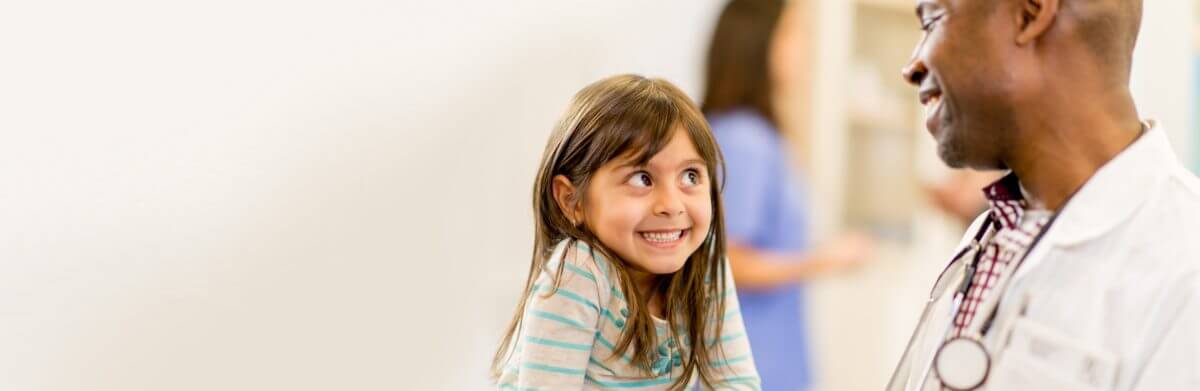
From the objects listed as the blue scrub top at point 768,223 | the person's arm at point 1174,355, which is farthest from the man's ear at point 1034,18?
the blue scrub top at point 768,223

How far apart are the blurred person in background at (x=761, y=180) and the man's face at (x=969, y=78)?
73.4 inches

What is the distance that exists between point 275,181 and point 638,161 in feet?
4.30

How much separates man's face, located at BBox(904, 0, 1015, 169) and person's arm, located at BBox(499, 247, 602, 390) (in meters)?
0.46

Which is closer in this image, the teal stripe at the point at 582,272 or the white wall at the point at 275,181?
the teal stripe at the point at 582,272

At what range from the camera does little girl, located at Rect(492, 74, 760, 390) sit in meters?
1.34

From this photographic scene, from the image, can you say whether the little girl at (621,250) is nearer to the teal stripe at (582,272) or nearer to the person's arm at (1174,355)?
the teal stripe at (582,272)

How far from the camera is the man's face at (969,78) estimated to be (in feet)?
3.55

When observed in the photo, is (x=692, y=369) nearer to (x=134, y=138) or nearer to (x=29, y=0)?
(x=134, y=138)

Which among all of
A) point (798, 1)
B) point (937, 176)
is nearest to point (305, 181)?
point (798, 1)

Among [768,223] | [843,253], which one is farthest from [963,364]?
[843,253]

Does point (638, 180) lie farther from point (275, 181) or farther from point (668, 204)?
point (275, 181)

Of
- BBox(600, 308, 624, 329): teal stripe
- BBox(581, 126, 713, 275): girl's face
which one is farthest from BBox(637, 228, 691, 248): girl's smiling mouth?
BBox(600, 308, 624, 329): teal stripe

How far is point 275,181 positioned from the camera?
241 cm

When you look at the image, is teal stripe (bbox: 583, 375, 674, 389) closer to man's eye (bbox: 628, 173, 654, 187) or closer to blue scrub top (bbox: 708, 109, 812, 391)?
man's eye (bbox: 628, 173, 654, 187)
